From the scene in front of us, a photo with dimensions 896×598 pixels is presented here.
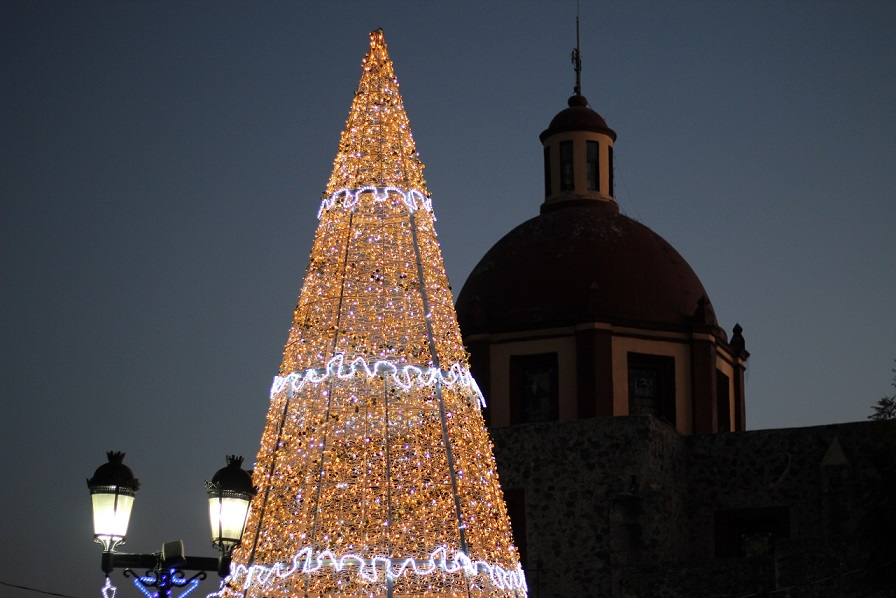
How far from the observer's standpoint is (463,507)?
1522 cm

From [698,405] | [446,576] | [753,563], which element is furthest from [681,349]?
[446,576]

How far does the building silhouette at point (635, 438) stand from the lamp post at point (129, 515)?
1423 centimetres

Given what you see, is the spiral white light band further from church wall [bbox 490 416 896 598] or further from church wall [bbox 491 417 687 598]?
church wall [bbox 491 417 687 598]

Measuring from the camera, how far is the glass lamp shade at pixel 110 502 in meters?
11.3

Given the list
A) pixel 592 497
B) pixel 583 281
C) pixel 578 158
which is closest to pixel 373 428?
pixel 592 497

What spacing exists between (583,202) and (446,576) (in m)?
16.7

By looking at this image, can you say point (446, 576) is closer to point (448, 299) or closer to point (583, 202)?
point (448, 299)

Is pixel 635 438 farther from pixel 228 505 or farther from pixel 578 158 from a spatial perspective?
pixel 228 505

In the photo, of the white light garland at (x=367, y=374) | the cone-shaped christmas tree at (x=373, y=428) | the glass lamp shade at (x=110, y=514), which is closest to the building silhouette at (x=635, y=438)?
the cone-shaped christmas tree at (x=373, y=428)

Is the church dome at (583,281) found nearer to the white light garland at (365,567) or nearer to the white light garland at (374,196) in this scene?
the white light garland at (374,196)

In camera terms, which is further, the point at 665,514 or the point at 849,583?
the point at 665,514

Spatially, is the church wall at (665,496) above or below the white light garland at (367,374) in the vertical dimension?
below

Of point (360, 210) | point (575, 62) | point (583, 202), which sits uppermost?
point (575, 62)

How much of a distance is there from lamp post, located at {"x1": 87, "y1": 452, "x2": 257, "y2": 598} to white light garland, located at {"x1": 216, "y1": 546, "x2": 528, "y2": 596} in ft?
11.2
